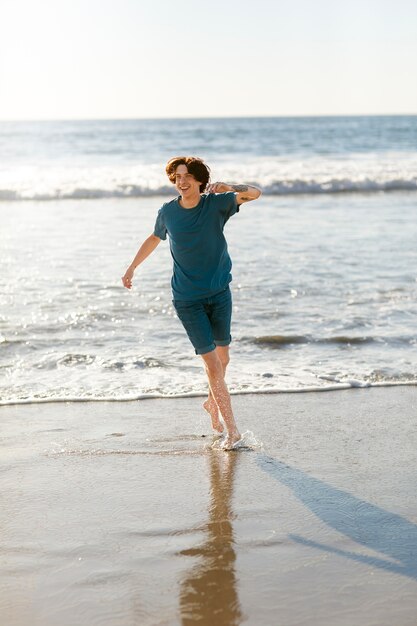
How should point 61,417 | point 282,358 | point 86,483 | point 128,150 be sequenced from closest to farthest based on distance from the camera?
1. point 86,483
2. point 61,417
3. point 282,358
4. point 128,150

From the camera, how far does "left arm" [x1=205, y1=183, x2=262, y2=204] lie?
4.64m

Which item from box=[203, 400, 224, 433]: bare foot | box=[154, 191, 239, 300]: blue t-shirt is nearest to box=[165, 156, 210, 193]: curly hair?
box=[154, 191, 239, 300]: blue t-shirt

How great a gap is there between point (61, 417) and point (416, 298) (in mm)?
4980

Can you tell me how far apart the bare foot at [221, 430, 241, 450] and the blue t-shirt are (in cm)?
85

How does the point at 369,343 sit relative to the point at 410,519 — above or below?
above

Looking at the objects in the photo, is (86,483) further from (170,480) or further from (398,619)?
(398,619)

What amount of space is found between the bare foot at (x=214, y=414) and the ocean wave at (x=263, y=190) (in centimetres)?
1728

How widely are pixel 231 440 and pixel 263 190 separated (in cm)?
1830

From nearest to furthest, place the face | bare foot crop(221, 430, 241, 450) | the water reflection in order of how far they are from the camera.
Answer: the water reflection < the face < bare foot crop(221, 430, 241, 450)

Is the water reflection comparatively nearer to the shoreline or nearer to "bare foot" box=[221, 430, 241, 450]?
"bare foot" box=[221, 430, 241, 450]

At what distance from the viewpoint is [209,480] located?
4.45m

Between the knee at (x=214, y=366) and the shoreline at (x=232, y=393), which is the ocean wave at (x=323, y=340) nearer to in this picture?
the shoreline at (x=232, y=393)

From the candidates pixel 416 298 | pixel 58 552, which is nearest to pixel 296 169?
pixel 416 298

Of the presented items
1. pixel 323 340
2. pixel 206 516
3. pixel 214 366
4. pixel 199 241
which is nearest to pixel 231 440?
pixel 214 366
